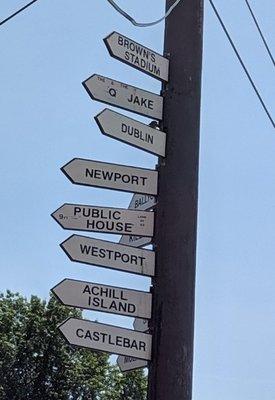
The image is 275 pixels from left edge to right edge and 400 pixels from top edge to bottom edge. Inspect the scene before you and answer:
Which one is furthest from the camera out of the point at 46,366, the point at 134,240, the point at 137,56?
the point at 46,366

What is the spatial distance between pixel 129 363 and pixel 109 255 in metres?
0.71

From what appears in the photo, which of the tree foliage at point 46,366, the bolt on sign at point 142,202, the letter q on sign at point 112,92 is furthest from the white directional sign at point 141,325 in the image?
the tree foliage at point 46,366

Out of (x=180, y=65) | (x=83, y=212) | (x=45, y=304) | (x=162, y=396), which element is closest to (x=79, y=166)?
(x=83, y=212)

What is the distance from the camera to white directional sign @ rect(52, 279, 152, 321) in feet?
15.9

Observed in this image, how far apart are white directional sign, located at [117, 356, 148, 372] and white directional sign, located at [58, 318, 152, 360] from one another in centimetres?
9

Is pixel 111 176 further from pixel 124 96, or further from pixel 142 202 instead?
pixel 124 96

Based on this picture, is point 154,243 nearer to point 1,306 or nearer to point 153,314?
point 153,314

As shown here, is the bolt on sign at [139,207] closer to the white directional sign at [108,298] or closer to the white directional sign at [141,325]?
the white directional sign at [108,298]

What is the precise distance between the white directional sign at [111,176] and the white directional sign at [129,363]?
1.10 meters

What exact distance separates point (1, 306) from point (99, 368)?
16.2 ft

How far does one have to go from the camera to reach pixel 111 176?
5172mm

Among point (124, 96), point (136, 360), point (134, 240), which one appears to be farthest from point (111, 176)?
point (136, 360)

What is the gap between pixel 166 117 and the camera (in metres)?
5.41

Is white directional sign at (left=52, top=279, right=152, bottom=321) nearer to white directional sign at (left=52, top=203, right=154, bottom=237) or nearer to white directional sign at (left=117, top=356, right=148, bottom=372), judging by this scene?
white directional sign at (left=117, top=356, right=148, bottom=372)
